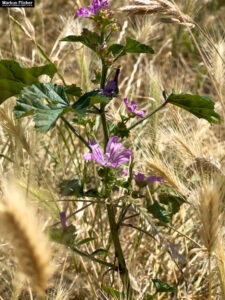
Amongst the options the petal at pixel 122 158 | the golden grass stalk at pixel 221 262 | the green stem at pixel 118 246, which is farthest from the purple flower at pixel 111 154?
the golden grass stalk at pixel 221 262

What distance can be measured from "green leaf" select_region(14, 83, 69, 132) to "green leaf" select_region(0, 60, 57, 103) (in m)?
0.04

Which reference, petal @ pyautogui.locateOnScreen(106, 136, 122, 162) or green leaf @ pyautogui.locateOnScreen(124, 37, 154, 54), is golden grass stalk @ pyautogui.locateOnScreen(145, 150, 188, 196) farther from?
green leaf @ pyautogui.locateOnScreen(124, 37, 154, 54)

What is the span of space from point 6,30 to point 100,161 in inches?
87.7

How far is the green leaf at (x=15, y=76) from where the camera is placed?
1.10m

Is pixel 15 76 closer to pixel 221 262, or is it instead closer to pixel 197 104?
pixel 197 104

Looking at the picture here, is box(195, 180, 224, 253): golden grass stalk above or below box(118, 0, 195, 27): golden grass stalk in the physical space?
below

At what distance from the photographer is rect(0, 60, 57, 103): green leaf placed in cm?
110

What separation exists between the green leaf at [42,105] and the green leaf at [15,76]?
0.04 metres

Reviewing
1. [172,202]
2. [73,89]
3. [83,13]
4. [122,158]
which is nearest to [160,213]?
[172,202]

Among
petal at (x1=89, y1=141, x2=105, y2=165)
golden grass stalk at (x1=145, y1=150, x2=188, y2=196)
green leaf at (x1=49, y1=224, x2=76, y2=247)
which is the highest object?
petal at (x1=89, y1=141, x2=105, y2=165)

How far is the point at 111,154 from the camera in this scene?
3.75 ft

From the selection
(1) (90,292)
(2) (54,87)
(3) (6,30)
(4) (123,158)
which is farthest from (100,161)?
(3) (6,30)

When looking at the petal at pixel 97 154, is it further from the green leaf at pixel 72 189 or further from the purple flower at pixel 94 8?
the purple flower at pixel 94 8

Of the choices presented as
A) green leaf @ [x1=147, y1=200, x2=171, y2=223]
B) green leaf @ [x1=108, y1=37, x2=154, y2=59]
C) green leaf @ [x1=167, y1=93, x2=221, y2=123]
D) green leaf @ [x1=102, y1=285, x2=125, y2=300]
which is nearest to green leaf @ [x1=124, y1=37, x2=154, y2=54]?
green leaf @ [x1=108, y1=37, x2=154, y2=59]
